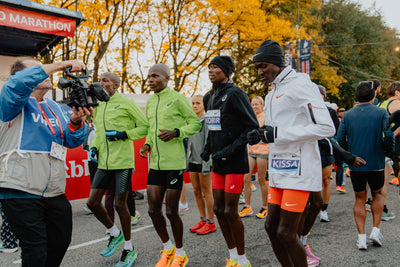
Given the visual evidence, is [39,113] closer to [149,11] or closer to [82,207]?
[82,207]

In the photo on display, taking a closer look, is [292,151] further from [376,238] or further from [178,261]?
[376,238]

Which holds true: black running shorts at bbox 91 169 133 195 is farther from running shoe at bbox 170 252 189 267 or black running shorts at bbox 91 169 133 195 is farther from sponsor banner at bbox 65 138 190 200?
sponsor banner at bbox 65 138 190 200

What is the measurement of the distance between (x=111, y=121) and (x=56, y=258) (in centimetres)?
190

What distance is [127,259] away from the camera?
3.73m

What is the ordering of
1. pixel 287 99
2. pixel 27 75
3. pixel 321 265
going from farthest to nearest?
1. pixel 321 265
2. pixel 287 99
3. pixel 27 75

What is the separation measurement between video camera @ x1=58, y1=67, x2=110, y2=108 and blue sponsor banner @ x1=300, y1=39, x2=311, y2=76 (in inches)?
708

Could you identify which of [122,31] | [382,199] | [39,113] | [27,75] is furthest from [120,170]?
[122,31]

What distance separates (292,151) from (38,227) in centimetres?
196

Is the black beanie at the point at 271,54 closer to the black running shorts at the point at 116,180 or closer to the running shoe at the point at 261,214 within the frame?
the black running shorts at the point at 116,180

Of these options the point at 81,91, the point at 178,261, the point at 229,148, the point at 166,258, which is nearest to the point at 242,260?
the point at 178,261

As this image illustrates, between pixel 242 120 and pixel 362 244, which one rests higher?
pixel 242 120

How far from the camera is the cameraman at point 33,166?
7.20ft

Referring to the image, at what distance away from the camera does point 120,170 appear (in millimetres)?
3994

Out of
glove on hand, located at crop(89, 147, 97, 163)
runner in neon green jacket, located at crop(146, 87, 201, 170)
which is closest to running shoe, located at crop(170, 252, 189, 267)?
runner in neon green jacket, located at crop(146, 87, 201, 170)
